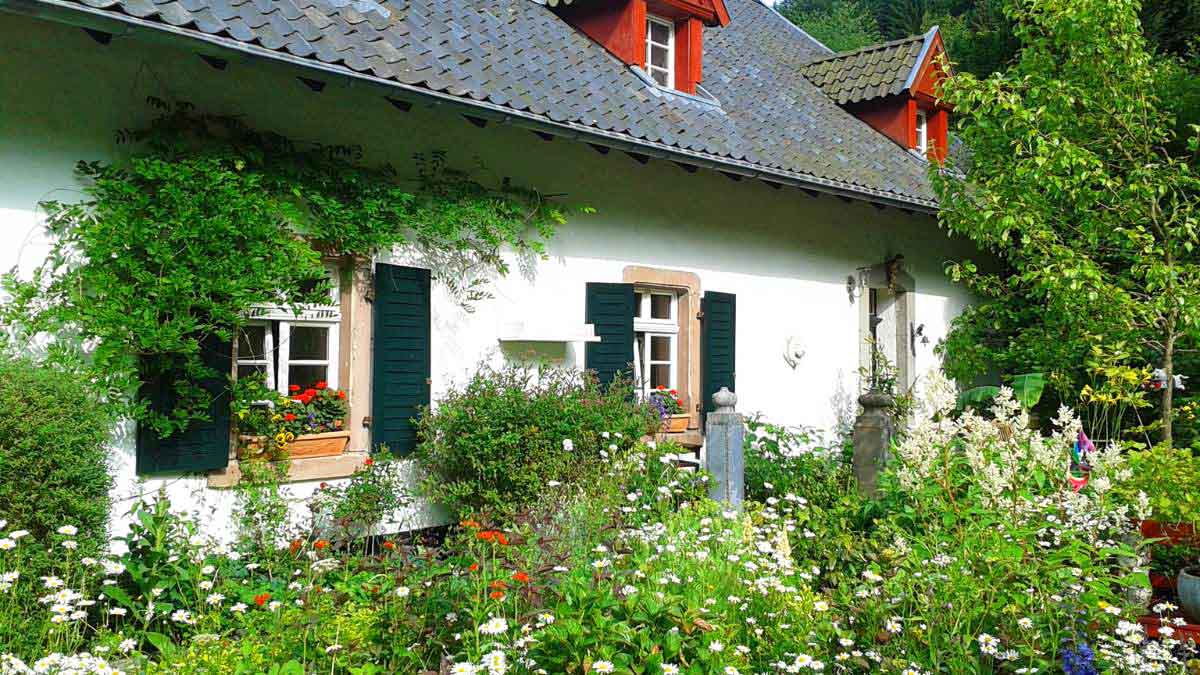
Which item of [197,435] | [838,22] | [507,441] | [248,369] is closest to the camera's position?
[197,435]

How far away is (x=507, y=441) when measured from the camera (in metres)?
5.96

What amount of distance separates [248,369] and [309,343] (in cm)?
44

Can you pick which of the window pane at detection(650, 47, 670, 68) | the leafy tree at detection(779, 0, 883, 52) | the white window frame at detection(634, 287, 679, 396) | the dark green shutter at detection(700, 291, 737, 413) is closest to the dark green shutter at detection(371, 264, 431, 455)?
the white window frame at detection(634, 287, 679, 396)

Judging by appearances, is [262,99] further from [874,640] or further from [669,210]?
[874,640]

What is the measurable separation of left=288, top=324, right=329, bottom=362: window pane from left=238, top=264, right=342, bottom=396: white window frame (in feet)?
0.04

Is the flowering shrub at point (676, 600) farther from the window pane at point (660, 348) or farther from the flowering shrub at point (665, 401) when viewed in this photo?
the window pane at point (660, 348)

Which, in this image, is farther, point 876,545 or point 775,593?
point 876,545

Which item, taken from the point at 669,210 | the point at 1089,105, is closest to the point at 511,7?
the point at 669,210

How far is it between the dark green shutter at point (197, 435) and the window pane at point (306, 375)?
0.50 meters

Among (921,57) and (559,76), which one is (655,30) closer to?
(559,76)

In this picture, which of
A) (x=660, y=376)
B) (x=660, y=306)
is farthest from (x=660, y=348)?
(x=660, y=306)

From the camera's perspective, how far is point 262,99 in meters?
5.71

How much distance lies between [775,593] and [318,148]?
3.89m

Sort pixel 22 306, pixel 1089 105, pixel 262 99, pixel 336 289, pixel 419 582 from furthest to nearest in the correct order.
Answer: pixel 1089 105
pixel 336 289
pixel 262 99
pixel 22 306
pixel 419 582
